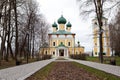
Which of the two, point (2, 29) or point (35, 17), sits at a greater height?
point (35, 17)

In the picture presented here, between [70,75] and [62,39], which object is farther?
[62,39]

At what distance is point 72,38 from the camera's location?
3588 inches

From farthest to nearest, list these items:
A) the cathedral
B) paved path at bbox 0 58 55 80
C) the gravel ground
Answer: the cathedral → paved path at bbox 0 58 55 80 → the gravel ground

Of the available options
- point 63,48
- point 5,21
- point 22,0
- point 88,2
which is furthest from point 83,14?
point 63,48

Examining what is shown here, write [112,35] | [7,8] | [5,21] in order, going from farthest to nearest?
[112,35] → [7,8] → [5,21]

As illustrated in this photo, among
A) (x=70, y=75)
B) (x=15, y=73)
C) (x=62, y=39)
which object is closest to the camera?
(x=70, y=75)

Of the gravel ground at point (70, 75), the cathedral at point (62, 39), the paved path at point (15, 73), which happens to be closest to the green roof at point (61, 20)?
the cathedral at point (62, 39)

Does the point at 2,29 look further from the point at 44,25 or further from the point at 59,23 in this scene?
the point at 59,23

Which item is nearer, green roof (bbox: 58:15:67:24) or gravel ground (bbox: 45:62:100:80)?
gravel ground (bbox: 45:62:100:80)

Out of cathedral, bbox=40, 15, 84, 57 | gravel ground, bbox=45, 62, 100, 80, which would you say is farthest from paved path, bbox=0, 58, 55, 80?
cathedral, bbox=40, 15, 84, 57

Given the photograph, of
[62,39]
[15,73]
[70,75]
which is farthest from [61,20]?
[70,75]

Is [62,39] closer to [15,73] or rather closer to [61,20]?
[61,20]

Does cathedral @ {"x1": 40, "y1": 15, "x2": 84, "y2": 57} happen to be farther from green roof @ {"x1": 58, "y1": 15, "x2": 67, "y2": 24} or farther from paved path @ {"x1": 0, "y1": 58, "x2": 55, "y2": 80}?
paved path @ {"x1": 0, "y1": 58, "x2": 55, "y2": 80}

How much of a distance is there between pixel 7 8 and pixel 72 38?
6413cm
